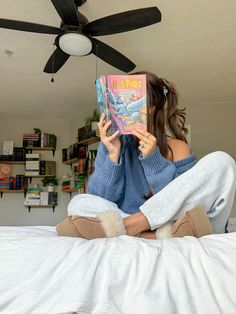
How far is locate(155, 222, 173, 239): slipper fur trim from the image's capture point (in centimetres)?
83

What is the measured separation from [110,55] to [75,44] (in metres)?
0.27

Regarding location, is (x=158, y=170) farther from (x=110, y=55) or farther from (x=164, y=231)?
(x=110, y=55)

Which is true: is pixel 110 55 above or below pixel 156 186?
above

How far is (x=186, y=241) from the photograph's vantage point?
2.27ft

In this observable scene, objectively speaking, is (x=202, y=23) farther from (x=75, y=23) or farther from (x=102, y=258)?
(x=102, y=258)

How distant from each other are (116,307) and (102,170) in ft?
2.13

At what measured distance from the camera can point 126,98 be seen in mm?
1059

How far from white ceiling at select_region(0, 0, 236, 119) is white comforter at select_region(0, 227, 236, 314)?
5.82ft

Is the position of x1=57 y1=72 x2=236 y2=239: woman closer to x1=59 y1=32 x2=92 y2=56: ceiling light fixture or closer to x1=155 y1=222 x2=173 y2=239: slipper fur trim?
x1=155 y1=222 x2=173 y2=239: slipper fur trim

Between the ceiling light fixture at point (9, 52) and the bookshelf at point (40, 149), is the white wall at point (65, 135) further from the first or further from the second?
the ceiling light fixture at point (9, 52)

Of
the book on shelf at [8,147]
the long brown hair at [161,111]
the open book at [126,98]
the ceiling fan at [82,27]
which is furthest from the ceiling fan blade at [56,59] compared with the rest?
the book on shelf at [8,147]

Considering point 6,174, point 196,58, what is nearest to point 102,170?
point 196,58

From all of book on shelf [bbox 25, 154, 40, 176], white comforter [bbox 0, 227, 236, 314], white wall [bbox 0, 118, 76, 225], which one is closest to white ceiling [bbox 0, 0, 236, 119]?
white wall [bbox 0, 118, 76, 225]

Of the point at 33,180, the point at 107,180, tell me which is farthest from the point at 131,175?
the point at 33,180
